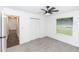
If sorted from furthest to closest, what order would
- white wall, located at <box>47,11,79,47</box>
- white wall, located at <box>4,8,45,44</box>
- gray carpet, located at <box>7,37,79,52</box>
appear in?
1. white wall, located at <box>4,8,45,44</box>
2. white wall, located at <box>47,11,79,47</box>
3. gray carpet, located at <box>7,37,79,52</box>

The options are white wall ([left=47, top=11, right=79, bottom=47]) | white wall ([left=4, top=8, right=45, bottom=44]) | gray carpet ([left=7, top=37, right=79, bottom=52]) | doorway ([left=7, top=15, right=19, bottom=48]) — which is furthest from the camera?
doorway ([left=7, top=15, right=19, bottom=48])

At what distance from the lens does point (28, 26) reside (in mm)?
5391

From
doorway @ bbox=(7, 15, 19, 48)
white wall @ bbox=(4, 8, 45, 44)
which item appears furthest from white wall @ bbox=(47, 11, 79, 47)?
doorway @ bbox=(7, 15, 19, 48)

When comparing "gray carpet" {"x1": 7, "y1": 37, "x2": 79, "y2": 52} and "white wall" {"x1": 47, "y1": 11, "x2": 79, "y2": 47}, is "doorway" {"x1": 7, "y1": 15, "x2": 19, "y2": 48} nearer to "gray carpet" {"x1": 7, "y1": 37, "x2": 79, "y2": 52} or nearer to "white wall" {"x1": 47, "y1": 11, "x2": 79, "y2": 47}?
"gray carpet" {"x1": 7, "y1": 37, "x2": 79, "y2": 52}

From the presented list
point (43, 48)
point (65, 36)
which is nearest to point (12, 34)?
point (43, 48)

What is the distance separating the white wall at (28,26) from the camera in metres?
4.79

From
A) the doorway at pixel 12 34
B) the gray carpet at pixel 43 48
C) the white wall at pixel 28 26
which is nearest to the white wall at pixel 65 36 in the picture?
the gray carpet at pixel 43 48

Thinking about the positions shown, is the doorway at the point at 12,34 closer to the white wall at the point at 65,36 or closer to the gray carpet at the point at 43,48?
the gray carpet at the point at 43,48

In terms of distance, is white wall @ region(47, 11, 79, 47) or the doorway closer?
white wall @ region(47, 11, 79, 47)

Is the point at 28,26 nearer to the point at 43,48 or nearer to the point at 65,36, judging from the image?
the point at 43,48

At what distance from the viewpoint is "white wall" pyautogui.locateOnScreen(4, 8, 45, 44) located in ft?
15.7

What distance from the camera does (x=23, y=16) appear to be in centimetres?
500
